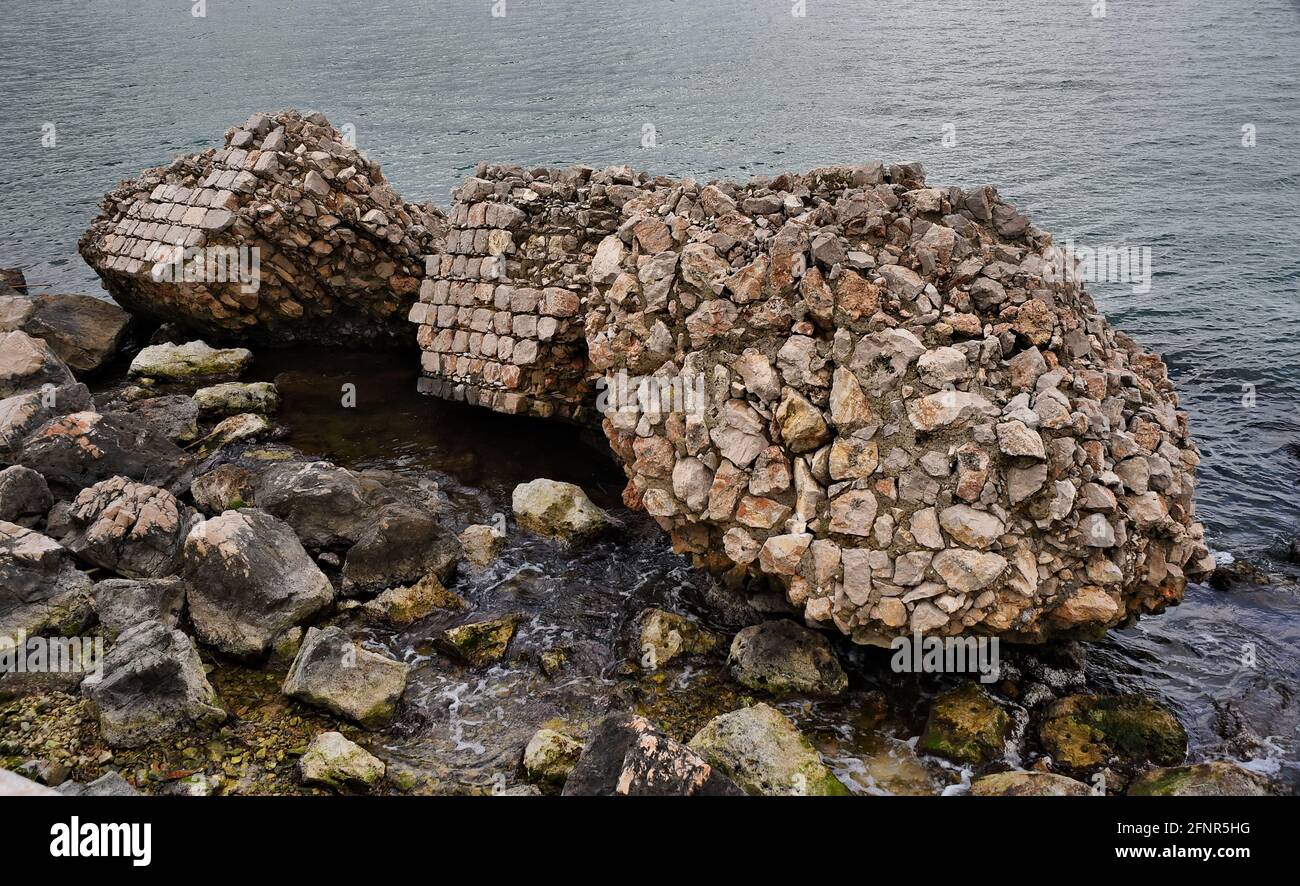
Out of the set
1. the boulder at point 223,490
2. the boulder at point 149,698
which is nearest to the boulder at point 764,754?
the boulder at point 149,698

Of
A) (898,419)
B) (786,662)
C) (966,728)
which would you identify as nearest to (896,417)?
(898,419)

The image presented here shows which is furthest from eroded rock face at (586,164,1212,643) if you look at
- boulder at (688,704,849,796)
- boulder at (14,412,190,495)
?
boulder at (14,412,190,495)

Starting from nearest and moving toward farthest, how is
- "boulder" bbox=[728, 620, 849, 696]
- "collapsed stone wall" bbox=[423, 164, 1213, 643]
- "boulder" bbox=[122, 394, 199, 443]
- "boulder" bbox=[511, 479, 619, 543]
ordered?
"collapsed stone wall" bbox=[423, 164, 1213, 643]
"boulder" bbox=[728, 620, 849, 696]
"boulder" bbox=[511, 479, 619, 543]
"boulder" bbox=[122, 394, 199, 443]

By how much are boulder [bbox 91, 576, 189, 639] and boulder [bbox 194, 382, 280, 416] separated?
523 centimetres

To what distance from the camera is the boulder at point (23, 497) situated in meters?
10.3

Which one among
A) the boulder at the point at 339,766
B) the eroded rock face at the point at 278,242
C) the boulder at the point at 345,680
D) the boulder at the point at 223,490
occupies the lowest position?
the boulder at the point at 339,766

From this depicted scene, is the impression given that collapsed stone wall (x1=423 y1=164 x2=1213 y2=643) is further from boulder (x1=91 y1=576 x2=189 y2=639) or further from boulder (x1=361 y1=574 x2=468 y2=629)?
boulder (x1=91 y1=576 x2=189 y2=639)

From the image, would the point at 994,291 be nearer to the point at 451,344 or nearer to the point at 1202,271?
the point at 451,344

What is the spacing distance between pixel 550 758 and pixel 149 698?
3.41 meters

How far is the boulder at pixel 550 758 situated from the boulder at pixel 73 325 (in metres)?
12.2

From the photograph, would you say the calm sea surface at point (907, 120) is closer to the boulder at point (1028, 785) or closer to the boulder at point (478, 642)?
the boulder at point (1028, 785)

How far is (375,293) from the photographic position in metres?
15.7

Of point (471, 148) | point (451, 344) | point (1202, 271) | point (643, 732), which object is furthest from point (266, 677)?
point (471, 148)

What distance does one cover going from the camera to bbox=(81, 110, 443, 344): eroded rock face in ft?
49.0
